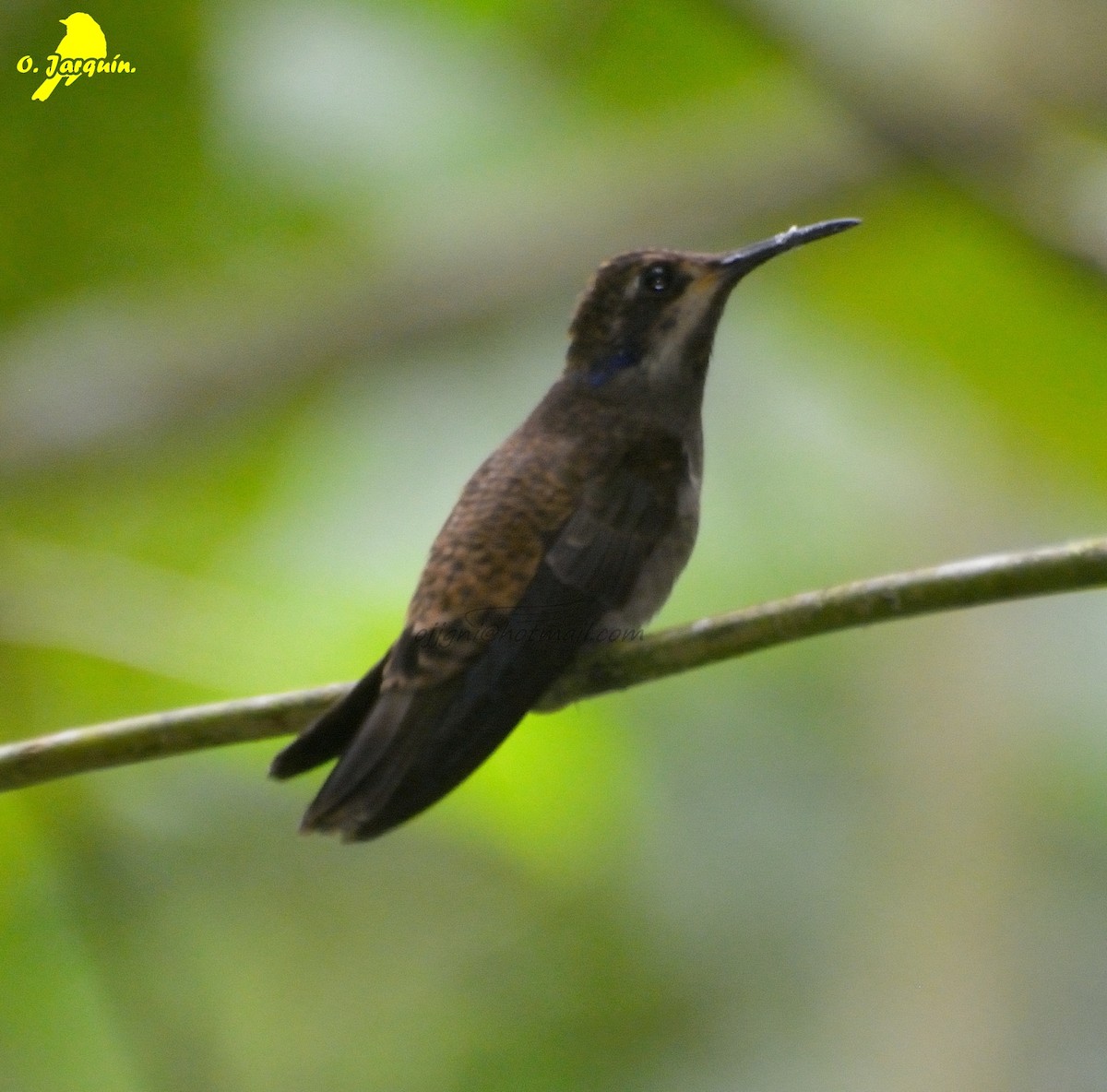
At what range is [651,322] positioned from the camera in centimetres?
337

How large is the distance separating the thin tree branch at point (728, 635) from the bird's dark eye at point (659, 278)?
43.8 inches

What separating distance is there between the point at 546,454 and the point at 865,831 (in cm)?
394

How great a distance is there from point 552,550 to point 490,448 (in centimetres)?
168

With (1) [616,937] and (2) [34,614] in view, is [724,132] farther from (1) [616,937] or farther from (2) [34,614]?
(1) [616,937]

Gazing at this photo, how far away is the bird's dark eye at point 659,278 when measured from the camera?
10.7ft

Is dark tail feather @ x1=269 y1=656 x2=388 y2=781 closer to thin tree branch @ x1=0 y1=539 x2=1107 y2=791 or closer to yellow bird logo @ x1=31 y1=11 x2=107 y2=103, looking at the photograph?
thin tree branch @ x1=0 y1=539 x2=1107 y2=791

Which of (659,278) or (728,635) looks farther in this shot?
(659,278)

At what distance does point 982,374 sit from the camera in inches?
163

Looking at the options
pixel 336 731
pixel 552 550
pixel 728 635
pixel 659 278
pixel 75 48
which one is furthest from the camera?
pixel 75 48

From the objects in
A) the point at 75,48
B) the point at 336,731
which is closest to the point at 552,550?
the point at 336,731

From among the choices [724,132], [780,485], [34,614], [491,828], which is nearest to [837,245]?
[724,132]

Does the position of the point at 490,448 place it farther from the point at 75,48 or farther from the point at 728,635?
the point at 728,635

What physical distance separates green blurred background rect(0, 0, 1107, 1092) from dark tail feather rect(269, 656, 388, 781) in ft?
1.55

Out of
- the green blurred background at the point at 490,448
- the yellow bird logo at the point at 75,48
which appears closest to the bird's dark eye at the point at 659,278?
the green blurred background at the point at 490,448
